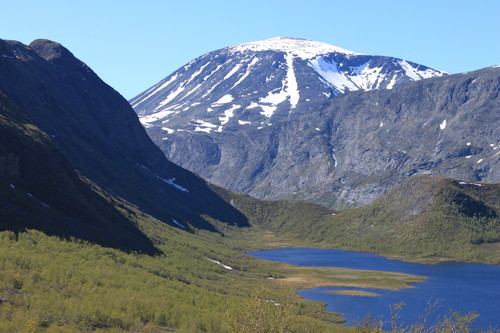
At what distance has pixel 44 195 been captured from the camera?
3831 inches

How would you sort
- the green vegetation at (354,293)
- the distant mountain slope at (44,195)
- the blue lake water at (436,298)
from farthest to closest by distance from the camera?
the green vegetation at (354,293)
the blue lake water at (436,298)
the distant mountain slope at (44,195)

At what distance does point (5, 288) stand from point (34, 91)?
480 ft

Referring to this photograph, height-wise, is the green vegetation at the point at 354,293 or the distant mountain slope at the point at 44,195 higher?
the distant mountain slope at the point at 44,195

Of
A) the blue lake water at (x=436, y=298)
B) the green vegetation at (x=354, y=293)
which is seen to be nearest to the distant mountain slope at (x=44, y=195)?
the blue lake water at (x=436, y=298)

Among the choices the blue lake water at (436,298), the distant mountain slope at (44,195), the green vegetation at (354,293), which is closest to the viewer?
the distant mountain slope at (44,195)

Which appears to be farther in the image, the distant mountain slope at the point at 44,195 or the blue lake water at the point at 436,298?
the blue lake water at the point at 436,298

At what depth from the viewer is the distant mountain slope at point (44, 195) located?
83.7 metres

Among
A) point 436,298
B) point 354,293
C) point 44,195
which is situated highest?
point 44,195

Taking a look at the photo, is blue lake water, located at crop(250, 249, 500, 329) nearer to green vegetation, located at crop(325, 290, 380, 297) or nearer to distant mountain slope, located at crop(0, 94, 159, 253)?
green vegetation, located at crop(325, 290, 380, 297)

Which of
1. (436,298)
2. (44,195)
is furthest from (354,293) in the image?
(44,195)

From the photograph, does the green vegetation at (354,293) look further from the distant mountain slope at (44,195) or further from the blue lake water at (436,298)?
the distant mountain slope at (44,195)

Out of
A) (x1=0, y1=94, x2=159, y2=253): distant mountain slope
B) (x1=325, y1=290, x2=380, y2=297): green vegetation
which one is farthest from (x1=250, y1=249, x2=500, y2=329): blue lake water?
(x1=0, y1=94, x2=159, y2=253): distant mountain slope

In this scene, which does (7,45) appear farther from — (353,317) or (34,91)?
(353,317)

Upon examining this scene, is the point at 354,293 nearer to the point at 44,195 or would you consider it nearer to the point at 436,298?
the point at 436,298
